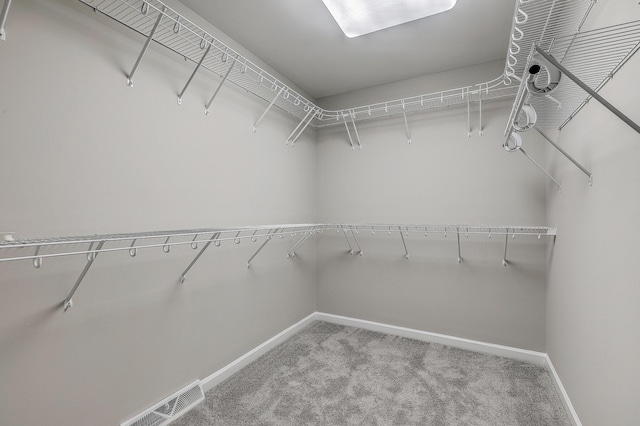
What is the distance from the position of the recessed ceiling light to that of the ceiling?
0.14m

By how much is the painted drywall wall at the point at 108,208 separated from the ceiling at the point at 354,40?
0.42m

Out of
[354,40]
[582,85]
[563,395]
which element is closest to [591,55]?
[582,85]

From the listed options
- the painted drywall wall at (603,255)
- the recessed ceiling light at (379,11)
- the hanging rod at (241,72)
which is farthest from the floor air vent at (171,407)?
the recessed ceiling light at (379,11)

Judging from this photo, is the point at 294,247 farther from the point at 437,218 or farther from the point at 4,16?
the point at 4,16

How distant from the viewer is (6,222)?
110 centimetres

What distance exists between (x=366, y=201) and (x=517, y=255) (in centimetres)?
132

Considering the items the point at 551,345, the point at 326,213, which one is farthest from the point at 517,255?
the point at 326,213

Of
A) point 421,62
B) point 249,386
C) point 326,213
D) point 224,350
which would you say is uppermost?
point 421,62

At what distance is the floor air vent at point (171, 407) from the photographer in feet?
4.93

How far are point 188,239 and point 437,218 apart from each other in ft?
6.56

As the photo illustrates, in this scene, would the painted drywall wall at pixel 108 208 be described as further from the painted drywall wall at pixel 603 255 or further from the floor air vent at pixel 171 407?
the painted drywall wall at pixel 603 255

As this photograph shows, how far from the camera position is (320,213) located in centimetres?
312

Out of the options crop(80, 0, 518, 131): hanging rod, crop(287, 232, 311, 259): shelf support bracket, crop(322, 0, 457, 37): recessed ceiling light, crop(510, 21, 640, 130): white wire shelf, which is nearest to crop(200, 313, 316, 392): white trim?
crop(287, 232, 311, 259): shelf support bracket

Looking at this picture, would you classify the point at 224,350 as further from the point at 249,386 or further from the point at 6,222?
the point at 6,222
